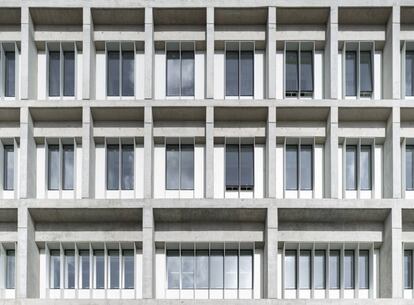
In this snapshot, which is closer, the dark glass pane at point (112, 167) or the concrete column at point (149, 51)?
the concrete column at point (149, 51)

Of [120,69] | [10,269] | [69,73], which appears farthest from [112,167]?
[10,269]

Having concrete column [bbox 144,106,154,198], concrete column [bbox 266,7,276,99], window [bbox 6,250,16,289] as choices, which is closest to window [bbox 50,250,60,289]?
window [bbox 6,250,16,289]

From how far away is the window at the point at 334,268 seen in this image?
30.0 meters

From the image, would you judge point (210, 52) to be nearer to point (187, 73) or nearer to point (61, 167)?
point (187, 73)

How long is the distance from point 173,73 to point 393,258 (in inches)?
466

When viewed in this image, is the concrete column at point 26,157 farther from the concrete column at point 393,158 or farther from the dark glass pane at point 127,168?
the concrete column at point 393,158

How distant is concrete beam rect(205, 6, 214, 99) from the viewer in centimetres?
3008

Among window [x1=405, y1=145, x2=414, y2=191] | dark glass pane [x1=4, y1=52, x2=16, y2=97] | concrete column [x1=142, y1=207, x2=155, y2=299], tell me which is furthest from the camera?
dark glass pane [x1=4, y1=52, x2=16, y2=97]

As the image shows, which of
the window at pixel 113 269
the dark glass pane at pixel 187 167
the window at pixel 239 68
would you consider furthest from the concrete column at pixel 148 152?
the window at pixel 239 68

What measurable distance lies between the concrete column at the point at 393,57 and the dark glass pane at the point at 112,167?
11542 millimetres

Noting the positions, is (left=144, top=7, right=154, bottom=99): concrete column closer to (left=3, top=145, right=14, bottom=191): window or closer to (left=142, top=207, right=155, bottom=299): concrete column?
(left=142, top=207, right=155, bottom=299): concrete column

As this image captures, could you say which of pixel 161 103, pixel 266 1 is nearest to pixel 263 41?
pixel 266 1

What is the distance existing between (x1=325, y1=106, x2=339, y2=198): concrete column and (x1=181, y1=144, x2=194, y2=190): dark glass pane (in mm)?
5627

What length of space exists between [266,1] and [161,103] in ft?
19.7
